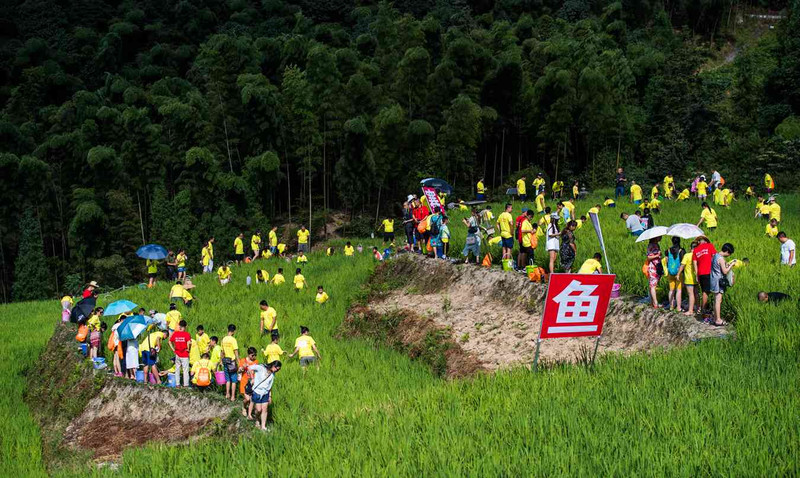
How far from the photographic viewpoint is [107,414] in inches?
528

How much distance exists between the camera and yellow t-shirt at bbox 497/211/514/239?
16.6 m

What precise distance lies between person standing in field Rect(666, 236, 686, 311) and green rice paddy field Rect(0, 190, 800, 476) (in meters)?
0.87

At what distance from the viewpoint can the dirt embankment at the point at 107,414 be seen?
38.4 ft

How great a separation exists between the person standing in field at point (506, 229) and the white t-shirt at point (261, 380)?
27.2 feet

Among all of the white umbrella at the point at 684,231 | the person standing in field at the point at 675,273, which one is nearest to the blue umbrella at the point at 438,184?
the white umbrella at the point at 684,231

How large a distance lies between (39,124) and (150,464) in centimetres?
5098

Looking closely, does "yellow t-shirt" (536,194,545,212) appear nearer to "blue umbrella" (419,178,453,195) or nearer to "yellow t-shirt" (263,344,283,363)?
"blue umbrella" (419,178,453,195)

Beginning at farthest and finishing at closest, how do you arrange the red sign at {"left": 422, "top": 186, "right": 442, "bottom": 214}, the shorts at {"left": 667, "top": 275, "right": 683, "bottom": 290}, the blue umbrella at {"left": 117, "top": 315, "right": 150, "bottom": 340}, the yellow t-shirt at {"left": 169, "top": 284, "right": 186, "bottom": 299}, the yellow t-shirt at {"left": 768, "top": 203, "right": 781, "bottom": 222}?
the yellow t-shirt at {"left": 169, "top": 284, "right": 186, "bottom": 299} → the red sign at {"left": 422, "top": 186, "right": 442, "bottom": 214} → the yellow t-shirt at {"left": 768, "top": 203, "right": 781, "bottom": 222} → the blue umbrella at {"left": 117, "top": 315, "right": 150, "bottom": 340} → the shorts at {"left": 667, "top": 275, "right": 683, "bottom": 290}

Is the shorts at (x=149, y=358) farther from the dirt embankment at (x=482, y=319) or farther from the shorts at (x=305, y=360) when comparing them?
the dirt embankment at (x=482, y=319)

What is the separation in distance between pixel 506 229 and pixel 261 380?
28.2ft

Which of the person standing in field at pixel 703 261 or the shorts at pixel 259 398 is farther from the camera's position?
the person standing in field at pixel 703 261

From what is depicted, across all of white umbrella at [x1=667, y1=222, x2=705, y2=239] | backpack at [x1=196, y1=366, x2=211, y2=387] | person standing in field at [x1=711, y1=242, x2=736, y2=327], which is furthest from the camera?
white umbrella at [x1=667, y1=222, x2=705, y2=239]

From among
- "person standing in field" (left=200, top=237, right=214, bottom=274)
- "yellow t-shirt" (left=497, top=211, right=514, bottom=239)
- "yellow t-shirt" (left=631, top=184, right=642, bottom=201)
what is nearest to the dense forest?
"yellow t-shirt" (left=631, top=184, right=642, bottom=201)

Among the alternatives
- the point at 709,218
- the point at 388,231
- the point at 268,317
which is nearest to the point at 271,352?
the point at 268,317
